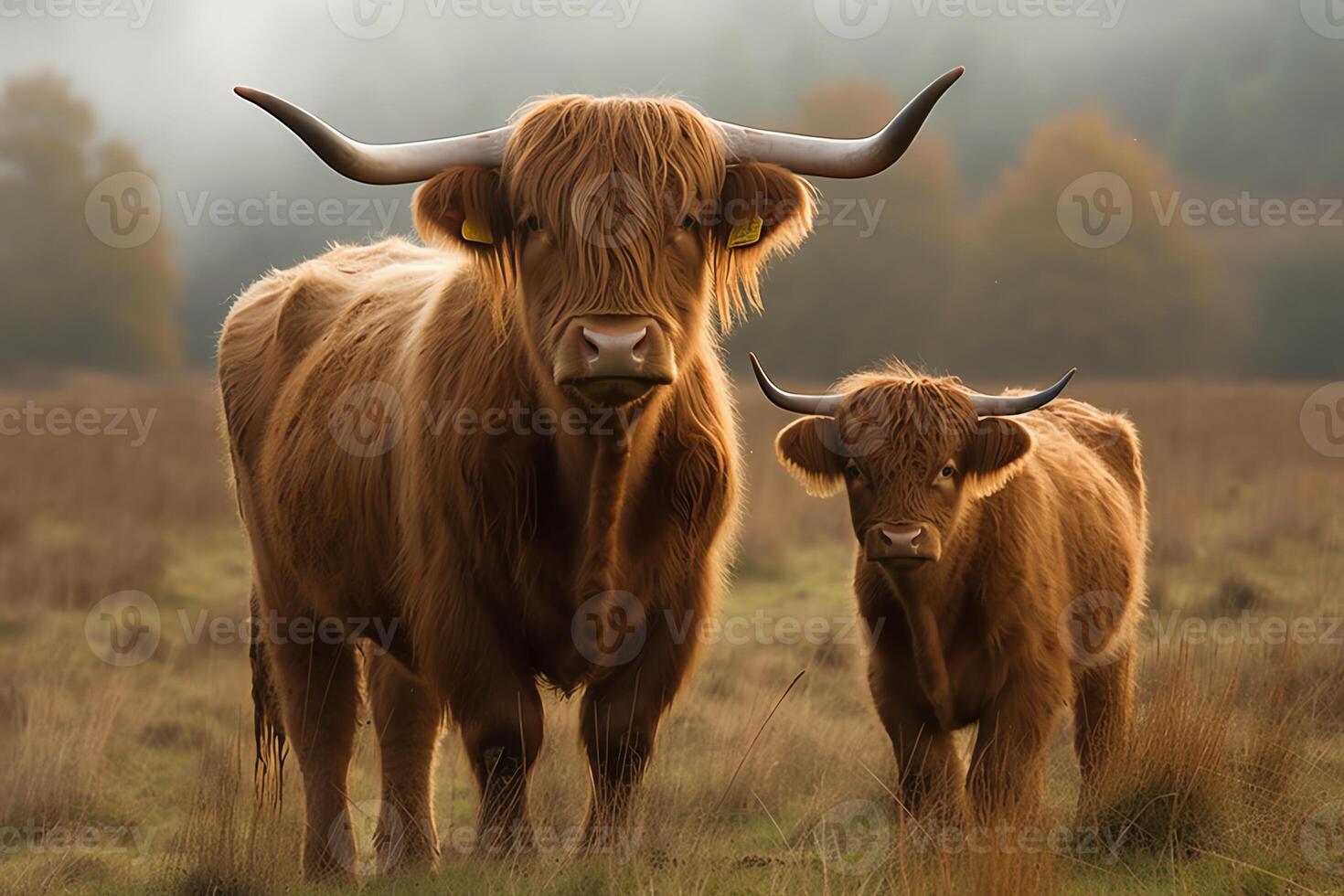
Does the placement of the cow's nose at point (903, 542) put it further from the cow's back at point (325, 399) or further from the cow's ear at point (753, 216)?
the cow's back at point (325, 399)

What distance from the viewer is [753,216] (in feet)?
13.1

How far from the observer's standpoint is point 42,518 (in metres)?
14.3

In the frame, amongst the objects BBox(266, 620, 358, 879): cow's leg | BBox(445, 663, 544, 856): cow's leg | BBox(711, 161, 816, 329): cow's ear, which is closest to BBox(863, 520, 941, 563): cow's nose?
BBox(711, 161, 816, 329): cow's ear

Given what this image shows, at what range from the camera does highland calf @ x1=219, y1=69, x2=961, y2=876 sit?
3672mm

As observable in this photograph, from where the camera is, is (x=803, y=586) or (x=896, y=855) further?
(x=803, y=586)

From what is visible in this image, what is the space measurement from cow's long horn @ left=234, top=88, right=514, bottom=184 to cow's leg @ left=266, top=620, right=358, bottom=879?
1.99m

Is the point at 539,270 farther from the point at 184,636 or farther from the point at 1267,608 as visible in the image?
the point at 184,636

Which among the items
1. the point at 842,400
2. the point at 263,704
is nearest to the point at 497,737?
the point at 842,400

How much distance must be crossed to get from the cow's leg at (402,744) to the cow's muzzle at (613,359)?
1.74m

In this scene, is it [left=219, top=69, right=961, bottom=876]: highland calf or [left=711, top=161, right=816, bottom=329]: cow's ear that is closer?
[left=219, top=69, right=961, bottom=876]: highland calf

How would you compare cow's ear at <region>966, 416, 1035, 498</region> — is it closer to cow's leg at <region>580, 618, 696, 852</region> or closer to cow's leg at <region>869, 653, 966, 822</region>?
cow's leg at <region>869, 653, 966, 822</region>

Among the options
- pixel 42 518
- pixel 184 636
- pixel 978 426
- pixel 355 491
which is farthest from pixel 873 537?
pixel 42 518

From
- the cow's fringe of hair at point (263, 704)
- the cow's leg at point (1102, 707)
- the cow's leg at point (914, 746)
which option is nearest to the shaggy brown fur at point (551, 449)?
the cow's leg at point (914, 746)

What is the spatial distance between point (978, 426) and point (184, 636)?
6.87 meters
